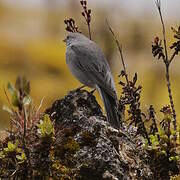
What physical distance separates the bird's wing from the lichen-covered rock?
1449 mm

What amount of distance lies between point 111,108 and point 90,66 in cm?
136

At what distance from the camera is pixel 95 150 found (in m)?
3.20

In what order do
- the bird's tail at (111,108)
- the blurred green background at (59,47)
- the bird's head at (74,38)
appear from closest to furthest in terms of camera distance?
1. the bird's tail at (111,108)
2. the bird's head at (74,38)
3. the blurred green background at (59,47)

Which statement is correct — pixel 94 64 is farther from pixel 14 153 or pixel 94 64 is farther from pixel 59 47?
pixel 59 47

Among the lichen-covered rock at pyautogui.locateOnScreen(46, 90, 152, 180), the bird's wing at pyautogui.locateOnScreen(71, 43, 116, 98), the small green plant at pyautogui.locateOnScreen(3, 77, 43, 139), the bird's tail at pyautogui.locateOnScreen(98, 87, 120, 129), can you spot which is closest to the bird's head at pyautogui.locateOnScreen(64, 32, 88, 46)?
the bird's wing at pyautogui.locateOnScreen(71, 43, 116, 98)

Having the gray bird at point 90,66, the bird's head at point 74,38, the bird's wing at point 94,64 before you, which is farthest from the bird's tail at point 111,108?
the bird's head at point 74,38

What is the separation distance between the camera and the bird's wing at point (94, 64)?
205 inches

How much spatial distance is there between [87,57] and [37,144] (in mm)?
2830

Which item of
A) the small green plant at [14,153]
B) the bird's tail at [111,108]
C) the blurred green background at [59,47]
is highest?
the blurred green background at [59,47]

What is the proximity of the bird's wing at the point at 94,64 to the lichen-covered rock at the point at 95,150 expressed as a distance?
4.75 feet

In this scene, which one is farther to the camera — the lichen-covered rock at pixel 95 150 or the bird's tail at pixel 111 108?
the bird's tail at pixel 111 108

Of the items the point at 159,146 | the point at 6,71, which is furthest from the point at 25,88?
the point at 6,71

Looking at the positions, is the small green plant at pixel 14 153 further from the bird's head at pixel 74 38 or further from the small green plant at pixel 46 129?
the bird's head at pixel 74 38

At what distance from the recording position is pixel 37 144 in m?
2.92
